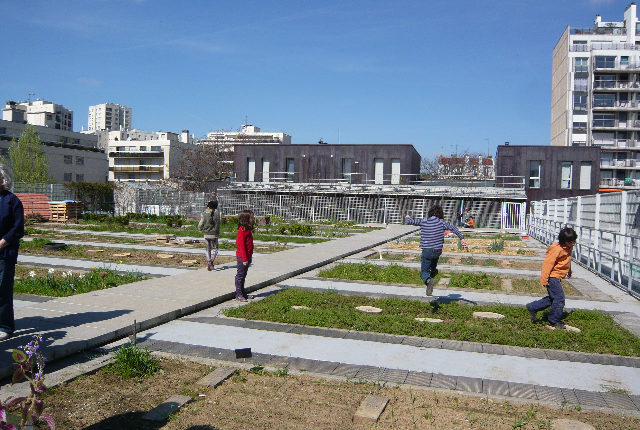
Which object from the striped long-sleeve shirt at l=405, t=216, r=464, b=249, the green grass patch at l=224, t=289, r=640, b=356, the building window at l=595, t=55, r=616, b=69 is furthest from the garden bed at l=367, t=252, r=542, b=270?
the building window at l=595, t=55, r=616, b=69

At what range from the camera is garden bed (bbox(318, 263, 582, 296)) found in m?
11.9

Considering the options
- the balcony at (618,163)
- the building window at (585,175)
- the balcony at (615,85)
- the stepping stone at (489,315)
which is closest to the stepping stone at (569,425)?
the stepping stone at (489,315)

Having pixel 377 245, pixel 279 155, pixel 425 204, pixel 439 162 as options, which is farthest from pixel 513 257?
pixel 439 162

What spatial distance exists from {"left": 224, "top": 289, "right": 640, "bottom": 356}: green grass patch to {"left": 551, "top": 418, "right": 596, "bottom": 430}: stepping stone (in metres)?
2.54

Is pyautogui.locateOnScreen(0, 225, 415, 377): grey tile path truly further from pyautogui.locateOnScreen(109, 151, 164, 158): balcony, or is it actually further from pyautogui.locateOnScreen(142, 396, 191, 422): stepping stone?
pyautogui.locateOnScreen(109, 151, 164, 158): balcony

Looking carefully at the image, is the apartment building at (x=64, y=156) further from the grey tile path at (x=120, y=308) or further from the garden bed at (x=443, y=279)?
the grey tile path at (x=120, y=308)

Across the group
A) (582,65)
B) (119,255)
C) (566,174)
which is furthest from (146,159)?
(119,255)

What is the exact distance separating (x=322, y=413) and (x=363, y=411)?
1.11 feet

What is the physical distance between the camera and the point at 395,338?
7.23m

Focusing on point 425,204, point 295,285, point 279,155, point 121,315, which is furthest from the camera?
point 279,155

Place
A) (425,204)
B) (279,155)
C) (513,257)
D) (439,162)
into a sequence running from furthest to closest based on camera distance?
(439,162)
(279,155)
(425,204)
(513,257)

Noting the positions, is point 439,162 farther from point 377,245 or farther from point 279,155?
point 377,245

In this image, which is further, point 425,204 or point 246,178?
point 246,178

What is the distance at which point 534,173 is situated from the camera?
44.7m
